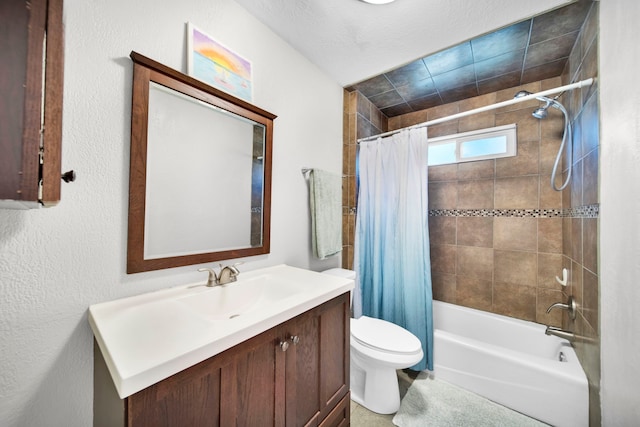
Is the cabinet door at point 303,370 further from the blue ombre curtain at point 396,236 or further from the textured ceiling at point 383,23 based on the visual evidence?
the textured ceiling at point 383,23

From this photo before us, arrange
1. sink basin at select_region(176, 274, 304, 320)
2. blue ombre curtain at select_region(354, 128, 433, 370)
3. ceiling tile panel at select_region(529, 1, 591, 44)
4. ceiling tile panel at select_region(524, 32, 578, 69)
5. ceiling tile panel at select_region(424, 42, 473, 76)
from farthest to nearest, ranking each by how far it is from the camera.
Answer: blue ombre curtain at select_region(354, 128, 433, 370), ceiling tile panel at select_region(424, 42, 473, 76), ceiling tile panel at select_region(524, 32, 578, 69), ceiling tile panel at select_region(529, 1, 591, 44), sink basin at select_region(176, 274, 304, 320)

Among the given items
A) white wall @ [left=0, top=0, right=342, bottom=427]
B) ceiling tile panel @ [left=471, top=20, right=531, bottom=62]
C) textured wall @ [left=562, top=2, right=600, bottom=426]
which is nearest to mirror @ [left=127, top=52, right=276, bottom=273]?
white wall @ [left=0, top=0, right=342, bottom=427]

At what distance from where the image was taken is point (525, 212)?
1.94 m

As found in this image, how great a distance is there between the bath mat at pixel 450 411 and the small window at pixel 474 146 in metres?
1.89

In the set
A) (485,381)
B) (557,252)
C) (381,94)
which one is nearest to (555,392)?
(485,381)

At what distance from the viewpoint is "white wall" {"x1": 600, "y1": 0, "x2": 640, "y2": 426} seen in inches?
32.1

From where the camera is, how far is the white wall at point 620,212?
0.82 m

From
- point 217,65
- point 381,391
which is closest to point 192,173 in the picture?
point 217,65

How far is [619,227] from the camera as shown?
0.93 metres

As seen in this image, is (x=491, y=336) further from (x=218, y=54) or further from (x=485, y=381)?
(x=218, y=54)

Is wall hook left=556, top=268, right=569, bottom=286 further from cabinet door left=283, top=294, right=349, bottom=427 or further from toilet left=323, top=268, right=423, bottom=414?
cabinet door left=283, top=294, right=349, bottom=427

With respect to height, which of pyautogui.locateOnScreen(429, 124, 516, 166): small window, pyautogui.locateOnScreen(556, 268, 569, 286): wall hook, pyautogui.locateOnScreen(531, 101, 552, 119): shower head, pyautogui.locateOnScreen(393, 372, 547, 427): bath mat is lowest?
pyautogui.locateOnScreen(393, 372, 547, 427): bath mat

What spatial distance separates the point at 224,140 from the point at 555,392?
232cm

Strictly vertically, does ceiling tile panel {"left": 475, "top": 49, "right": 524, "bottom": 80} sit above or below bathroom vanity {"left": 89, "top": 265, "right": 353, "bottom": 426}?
above
